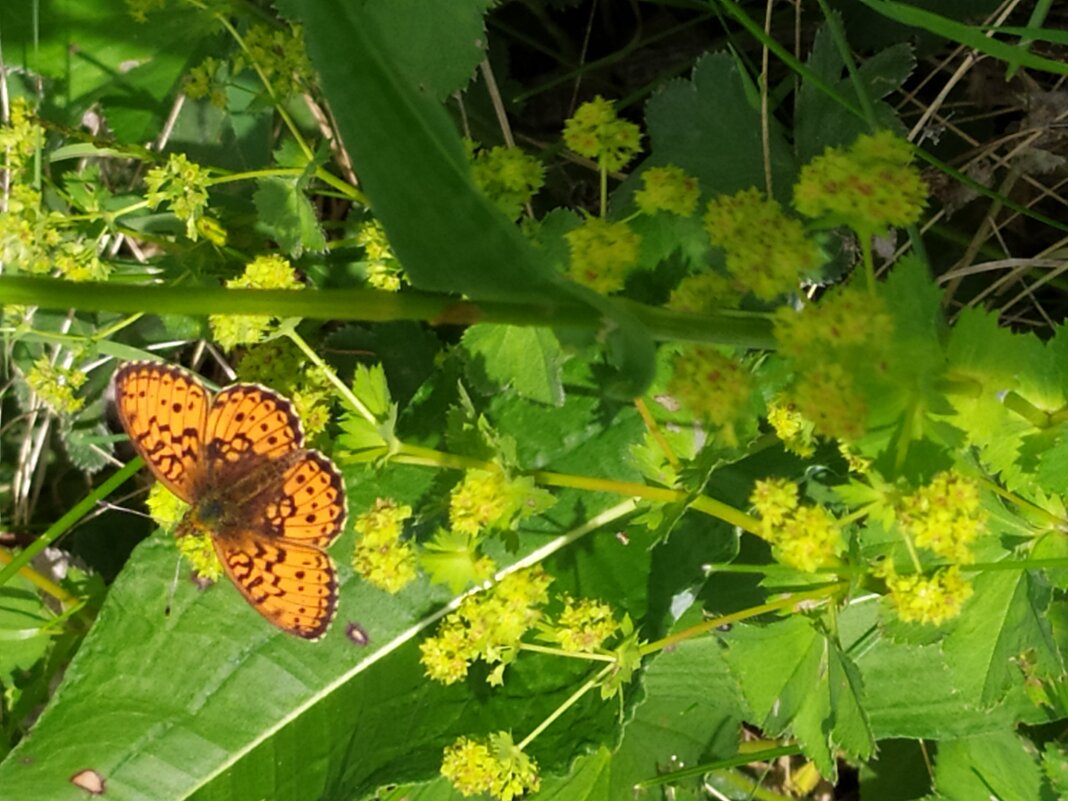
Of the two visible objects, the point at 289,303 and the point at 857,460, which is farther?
the point at 857,460

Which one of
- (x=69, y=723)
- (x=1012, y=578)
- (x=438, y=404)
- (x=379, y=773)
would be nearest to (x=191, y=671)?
(x=69, y=723)

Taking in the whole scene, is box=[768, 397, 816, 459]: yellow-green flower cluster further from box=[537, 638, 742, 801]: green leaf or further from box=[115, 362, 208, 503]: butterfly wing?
box=[115, 362, 208, 503]: butterfly wing

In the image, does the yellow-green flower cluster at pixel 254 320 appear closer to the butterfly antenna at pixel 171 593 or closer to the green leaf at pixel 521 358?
the green leaf at pixel 521 358

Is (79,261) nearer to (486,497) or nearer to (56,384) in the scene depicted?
(56,384)

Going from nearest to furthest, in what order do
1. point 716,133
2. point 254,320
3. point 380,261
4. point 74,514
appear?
point 254,320, point 380,261, point 716,133, point 74,514

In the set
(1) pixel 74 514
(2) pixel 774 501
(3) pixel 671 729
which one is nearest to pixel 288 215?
(1) pixel 74 514

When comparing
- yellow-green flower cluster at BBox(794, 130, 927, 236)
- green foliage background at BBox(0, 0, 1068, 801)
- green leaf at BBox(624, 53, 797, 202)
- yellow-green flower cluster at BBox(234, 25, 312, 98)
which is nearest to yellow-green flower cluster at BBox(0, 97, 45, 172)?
green foliage background at BBox(0, 0, 1068, 801)

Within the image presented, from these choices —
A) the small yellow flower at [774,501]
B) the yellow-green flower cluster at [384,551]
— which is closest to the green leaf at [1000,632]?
the small yellow flower at [774,501]
